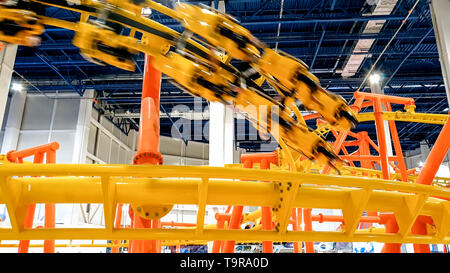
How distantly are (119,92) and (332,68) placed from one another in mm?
12207

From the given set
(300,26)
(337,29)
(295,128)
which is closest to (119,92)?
(300,26)

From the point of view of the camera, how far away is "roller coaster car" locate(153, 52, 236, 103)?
103 inches

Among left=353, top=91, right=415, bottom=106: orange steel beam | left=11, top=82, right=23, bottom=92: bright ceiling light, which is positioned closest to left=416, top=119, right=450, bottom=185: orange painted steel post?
left=353, top=91, right=415, bottom=106: orange steel beam

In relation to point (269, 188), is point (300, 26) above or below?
above

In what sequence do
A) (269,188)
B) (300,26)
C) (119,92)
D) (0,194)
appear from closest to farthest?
(0,194) < (269,188) < (300,26) < (119,92)

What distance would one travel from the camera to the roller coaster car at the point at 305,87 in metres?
2.68

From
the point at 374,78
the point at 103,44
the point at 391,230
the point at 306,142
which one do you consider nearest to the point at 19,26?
the point at 103,44

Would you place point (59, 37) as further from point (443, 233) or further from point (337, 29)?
point (443, 233)

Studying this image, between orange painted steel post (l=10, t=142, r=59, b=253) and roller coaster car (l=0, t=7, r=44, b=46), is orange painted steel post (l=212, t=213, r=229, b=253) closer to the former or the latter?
orange painted steel post (l=10, t=142, r=59, b=253)

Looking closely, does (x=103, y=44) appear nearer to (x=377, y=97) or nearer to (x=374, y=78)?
(x=377, y=97)

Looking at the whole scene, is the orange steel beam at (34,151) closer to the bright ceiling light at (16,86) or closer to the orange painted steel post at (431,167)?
the orange painted steel post at (431,167)

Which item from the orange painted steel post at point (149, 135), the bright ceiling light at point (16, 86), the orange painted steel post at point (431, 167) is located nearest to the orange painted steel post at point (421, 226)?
the orange painted steel post at point (431, 167)

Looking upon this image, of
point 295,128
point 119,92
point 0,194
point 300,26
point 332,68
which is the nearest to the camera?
point 0,194

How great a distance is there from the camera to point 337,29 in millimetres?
14383
